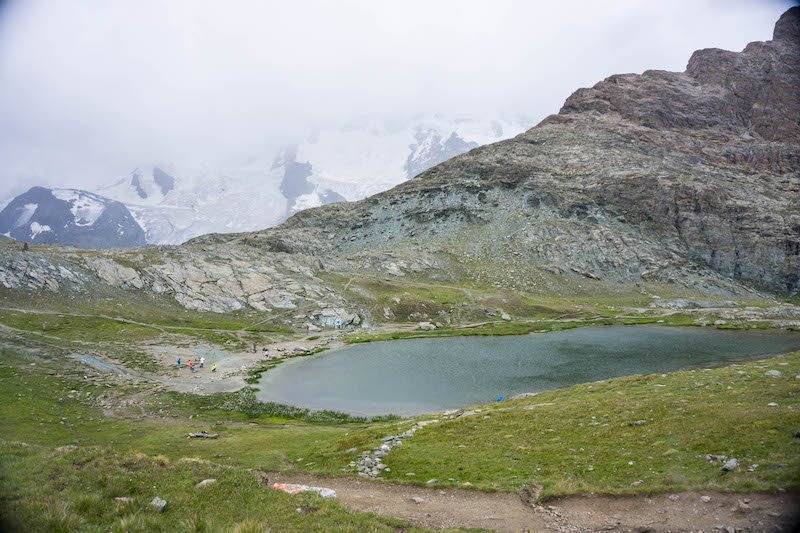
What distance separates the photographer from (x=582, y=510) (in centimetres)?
1708

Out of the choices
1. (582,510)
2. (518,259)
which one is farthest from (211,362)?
(518,259)

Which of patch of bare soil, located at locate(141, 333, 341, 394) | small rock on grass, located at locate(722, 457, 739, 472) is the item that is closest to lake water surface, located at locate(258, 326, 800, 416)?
patch of bare soil, located at locate(141, 333, 341, 394)

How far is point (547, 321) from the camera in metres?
123

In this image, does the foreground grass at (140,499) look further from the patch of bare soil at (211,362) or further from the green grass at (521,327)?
the green grass at (521,327)

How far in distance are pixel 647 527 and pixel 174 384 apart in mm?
64705

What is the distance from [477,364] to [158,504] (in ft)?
215

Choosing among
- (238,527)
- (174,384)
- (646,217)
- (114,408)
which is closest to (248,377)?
(174,384)

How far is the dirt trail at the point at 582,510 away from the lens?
14.3 m

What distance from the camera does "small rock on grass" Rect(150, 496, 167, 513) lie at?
1480 centimetres

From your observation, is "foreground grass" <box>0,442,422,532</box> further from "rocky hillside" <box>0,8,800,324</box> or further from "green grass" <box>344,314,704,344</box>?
"rocky hillside" <box>0,8,800,324</box>

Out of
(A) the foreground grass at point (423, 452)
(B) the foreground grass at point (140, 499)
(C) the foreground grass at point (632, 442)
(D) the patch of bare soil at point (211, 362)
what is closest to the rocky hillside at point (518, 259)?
(D) the patch of bare soil at point (211, 362)

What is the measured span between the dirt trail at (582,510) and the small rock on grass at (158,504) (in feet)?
26.3

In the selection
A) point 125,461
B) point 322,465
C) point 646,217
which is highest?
point 646,217

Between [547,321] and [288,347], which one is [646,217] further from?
[288,347]
